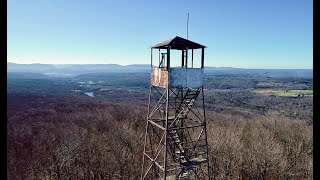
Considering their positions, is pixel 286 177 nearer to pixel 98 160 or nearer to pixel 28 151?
pixel 98 160

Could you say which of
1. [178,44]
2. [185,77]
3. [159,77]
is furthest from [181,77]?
[178,44]

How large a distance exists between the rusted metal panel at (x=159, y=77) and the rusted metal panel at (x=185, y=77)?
36 cm

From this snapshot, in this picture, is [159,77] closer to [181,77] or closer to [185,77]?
[181,77]

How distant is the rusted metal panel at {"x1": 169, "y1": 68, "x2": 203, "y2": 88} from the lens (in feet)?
52.3

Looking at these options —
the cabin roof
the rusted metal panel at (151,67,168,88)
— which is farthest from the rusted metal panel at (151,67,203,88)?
the cabin roof

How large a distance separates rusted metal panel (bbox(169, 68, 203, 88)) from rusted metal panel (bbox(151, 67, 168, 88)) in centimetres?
36

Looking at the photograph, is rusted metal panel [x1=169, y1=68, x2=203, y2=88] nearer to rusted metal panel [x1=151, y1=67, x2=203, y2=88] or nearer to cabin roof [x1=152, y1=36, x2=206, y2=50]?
rusted metal panel [x1=151, y1=67, x2=203, y2=88]

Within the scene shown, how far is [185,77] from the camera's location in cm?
1616

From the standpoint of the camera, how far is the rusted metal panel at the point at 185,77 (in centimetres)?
1595

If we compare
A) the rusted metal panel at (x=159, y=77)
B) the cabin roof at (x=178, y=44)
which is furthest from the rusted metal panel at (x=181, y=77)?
the cabin roof at (x=178, y=44)

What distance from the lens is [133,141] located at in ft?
108

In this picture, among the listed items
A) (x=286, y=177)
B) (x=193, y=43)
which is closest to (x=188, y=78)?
(x=193, y=43)

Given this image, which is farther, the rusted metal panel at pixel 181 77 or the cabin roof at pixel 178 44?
the cabin roof at pixel 178 44

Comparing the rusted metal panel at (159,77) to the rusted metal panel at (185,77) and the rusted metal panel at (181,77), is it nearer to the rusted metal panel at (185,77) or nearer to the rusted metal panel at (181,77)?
the rusted metal panel at (181,77)
